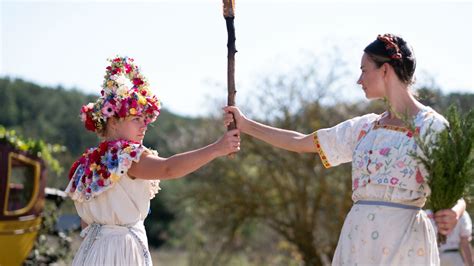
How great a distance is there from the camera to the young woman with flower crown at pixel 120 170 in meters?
4.59

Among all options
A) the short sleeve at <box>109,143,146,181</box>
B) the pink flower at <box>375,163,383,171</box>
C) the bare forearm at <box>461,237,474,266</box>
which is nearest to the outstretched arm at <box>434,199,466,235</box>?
the pink flower at <box>375,163,383,171</box>

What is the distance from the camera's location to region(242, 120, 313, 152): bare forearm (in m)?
4.81

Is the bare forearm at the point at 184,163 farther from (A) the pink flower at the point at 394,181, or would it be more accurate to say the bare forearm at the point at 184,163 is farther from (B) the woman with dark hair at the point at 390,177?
(A) the pink flower at the point at 394,181

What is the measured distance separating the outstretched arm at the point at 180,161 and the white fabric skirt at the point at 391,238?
84 cm

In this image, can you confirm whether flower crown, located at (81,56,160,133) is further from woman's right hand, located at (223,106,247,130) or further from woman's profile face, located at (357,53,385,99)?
woman's profile face, located at (357,53,385,99)

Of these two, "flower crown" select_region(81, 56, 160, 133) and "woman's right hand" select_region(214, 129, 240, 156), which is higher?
"flower crown" select_region(81, 56, 160, 133)

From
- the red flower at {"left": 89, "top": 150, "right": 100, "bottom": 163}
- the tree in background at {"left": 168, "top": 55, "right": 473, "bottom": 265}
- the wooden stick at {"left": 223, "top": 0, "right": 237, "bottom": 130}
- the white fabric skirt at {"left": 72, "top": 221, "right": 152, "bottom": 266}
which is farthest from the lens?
the tree in background at {"left": 168, "top": 55, "right": 473, "bottom": 265}

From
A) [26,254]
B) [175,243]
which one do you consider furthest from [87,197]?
[175,243]

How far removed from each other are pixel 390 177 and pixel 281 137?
2.92 feet

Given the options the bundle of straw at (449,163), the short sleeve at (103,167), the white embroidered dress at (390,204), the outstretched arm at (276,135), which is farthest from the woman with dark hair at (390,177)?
the short sleeve at (103,167)

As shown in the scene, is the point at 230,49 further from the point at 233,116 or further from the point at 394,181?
the point at 394,181

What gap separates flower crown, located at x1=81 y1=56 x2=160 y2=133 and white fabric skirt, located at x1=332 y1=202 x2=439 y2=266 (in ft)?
4.75

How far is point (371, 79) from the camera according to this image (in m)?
4.36

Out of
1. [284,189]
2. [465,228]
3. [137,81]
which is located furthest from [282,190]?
[137,81]
